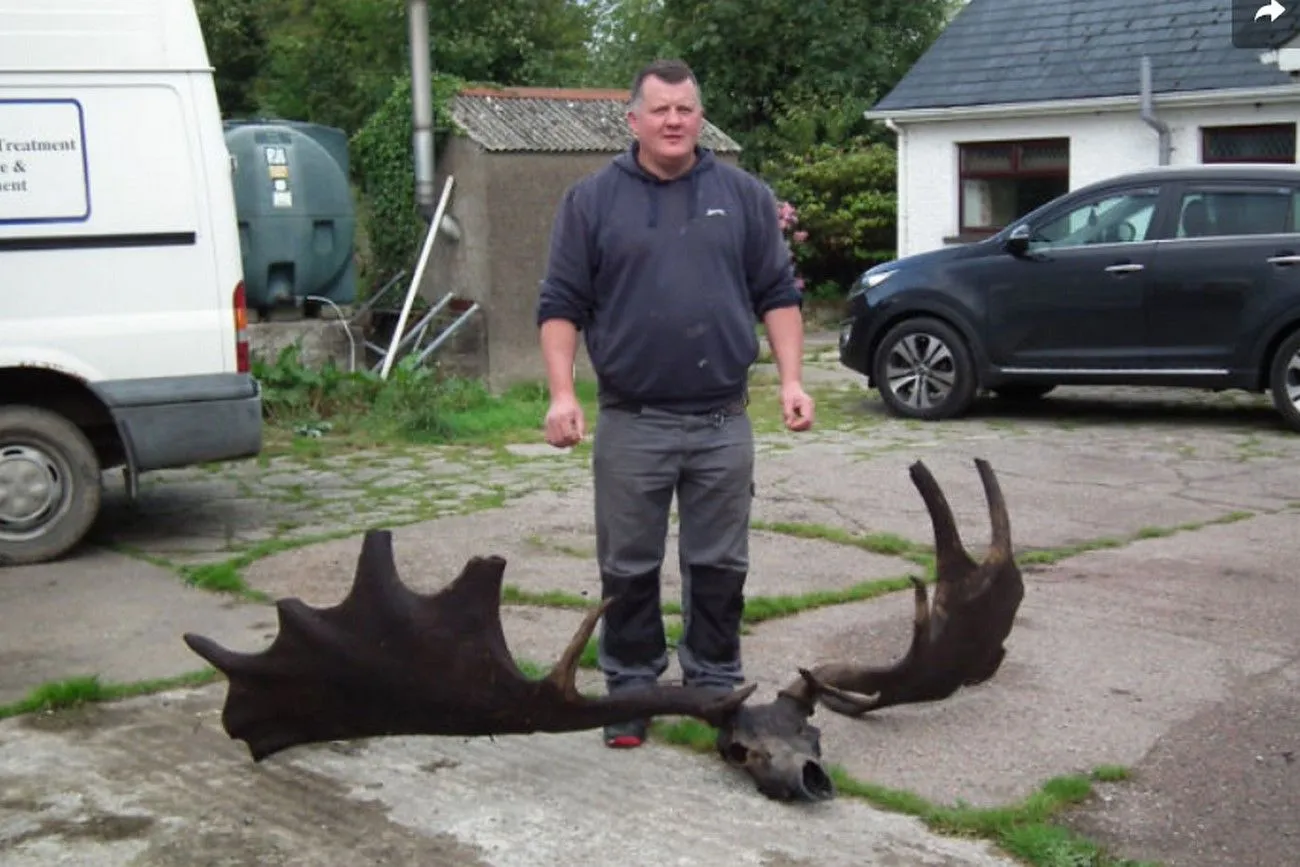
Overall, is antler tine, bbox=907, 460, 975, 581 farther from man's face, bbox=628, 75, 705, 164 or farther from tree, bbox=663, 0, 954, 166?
tree, bbox=663, 0, 954, 166

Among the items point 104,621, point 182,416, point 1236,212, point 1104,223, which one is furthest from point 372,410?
point 1236,212

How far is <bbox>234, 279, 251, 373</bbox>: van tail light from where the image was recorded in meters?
8.45

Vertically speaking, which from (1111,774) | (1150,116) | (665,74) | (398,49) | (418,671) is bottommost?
(1111,774)

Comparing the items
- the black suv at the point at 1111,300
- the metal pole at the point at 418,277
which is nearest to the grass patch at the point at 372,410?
the metal pole at the point at 418,277

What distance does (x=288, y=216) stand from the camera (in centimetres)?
1323

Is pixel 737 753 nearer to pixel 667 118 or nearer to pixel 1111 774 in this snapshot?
pixel 1111 774

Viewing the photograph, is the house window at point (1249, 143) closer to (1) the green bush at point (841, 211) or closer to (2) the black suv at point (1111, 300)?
(1) the green bush at point (841, 211)

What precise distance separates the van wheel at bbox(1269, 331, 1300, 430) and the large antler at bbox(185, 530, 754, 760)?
26.2 feet

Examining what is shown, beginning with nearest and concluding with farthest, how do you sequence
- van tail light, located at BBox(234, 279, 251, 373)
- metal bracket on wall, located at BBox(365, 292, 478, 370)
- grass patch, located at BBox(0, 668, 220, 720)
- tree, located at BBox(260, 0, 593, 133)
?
grass patch, located at BBox(0, 668, 220, 720), van tail light, located at BBox(234, 279, 251, 373), metal bracket on wall, located at BBox(365, 292, 478, 370), tree, located at BBox(260, 0, 593, 133)

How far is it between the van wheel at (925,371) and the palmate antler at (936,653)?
7.23m

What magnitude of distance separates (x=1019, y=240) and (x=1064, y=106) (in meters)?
8.36

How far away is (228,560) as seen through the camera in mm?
8172

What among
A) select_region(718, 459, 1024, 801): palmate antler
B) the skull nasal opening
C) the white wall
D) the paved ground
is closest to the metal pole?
the paved ground

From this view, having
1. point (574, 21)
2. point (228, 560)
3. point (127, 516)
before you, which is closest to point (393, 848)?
point (228, 560)
